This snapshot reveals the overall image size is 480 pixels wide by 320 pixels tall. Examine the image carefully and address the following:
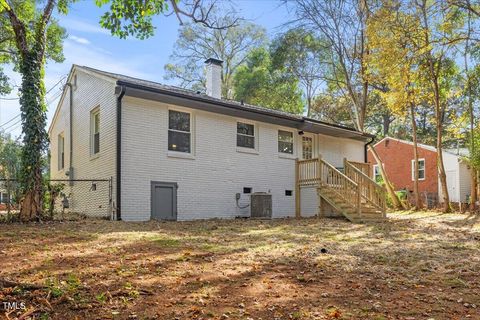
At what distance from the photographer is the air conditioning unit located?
14.1 m

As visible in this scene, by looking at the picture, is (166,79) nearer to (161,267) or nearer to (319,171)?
(319,171)

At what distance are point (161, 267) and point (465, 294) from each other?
3832 mm

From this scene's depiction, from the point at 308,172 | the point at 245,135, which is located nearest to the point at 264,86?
the point at 245,135

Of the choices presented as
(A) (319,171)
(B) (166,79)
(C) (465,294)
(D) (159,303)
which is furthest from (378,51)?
(B) (166,79)

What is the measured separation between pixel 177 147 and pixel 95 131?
3.11 metres

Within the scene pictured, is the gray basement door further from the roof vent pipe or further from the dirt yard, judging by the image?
the roof vent pipe

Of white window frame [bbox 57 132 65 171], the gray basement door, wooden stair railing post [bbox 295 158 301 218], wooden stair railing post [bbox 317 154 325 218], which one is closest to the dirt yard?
the gray basement door

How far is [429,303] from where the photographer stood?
4566 millimetres

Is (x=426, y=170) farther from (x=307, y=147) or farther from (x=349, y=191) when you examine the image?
(x=349, y=191)

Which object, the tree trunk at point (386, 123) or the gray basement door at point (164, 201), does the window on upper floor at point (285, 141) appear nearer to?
the gray basement door at point (164, 201)

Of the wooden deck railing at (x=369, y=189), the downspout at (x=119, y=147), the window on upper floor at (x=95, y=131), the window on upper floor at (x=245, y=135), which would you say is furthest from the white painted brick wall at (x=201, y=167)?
the wooden deck railing at (x=369, y=189)

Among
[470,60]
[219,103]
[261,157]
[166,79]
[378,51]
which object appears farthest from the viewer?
[166,79]

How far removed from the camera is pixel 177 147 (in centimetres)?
1306

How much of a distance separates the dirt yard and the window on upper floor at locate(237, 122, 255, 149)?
21.0 feet
